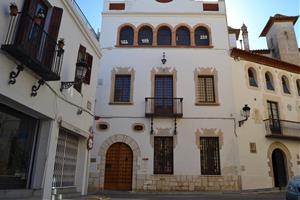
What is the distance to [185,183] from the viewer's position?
1418 cm

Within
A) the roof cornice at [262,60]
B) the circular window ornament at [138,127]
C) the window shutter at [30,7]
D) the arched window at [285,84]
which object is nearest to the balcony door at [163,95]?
the circular window ornament at [138,127]

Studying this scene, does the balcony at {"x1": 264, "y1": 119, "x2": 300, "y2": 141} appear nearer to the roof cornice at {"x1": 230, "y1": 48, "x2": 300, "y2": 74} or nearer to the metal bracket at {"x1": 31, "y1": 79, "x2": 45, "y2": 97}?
the roof cornice at {"x1": 230, "y1": 48, "x2": 300, "y2": 74}

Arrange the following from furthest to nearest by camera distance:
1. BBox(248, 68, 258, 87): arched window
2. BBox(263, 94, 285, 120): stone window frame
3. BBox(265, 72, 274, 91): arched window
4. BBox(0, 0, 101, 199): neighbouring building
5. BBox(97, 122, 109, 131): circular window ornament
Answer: BBox(265, 72, 274, 91): arched window
BBox(248, 68, 258, 87): arched window
BBox(263, 94, 285, 120): stone window frame
BBox(97, 122, 109, 131): circular window ornament
BBox(0, 0, 101, 199): neighbouring building

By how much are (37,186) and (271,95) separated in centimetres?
1501

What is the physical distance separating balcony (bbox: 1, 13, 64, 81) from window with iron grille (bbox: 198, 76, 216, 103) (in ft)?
33.2

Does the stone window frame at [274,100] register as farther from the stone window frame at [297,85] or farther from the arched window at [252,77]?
the stone window frame at [297,85]

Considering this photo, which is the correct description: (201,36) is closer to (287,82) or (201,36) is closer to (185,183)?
(287,82)

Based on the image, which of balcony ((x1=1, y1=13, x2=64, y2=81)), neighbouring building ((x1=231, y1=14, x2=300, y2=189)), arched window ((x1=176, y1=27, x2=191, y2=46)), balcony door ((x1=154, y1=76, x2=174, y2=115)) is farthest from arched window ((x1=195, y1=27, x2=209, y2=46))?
balcony ((x1=1, y1=13, x2=64, y2=81))

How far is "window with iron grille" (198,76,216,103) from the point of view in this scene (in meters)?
15.8

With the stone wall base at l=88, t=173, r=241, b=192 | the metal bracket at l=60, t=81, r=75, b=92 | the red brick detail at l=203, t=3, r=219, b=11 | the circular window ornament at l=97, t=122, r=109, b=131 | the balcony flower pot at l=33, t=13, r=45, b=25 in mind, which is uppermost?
the red brick detail at l=203, t=3, r=219, b=11

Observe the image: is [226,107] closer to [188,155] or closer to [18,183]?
[188,155]

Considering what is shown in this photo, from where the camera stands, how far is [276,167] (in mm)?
16625

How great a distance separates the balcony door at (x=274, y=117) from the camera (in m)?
16.4

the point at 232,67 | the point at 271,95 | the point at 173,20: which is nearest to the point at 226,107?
the point at 232,67
